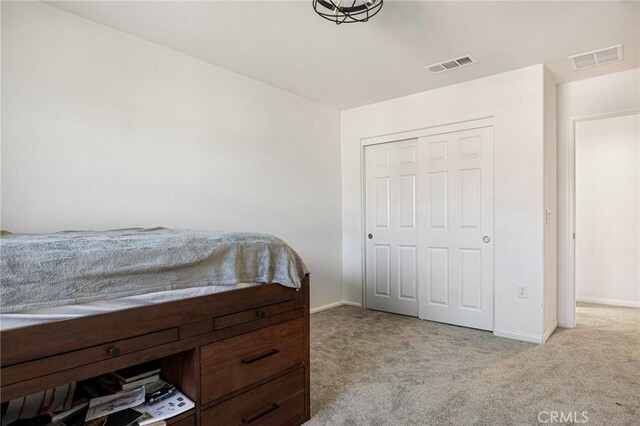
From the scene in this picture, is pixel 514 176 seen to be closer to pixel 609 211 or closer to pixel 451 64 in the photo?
pixel 451 64

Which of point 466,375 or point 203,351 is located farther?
point 466,375

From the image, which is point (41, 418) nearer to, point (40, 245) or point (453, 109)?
point (40, 245)

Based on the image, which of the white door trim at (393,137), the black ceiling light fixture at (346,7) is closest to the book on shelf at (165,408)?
the black ceiling light fixture at (346,7)

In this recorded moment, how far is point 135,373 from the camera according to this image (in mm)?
1675

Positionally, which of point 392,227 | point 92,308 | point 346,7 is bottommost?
point 92,308

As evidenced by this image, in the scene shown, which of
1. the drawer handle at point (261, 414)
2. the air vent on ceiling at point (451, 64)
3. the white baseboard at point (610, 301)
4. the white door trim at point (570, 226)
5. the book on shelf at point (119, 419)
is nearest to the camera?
the book on shelf at point (119, 419)

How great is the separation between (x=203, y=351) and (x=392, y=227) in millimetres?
3029

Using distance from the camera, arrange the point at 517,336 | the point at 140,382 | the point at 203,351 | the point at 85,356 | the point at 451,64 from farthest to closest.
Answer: the point at 517,336, the point at 451,64, the point at 140,382, the point at 203,351, the point at 85,356

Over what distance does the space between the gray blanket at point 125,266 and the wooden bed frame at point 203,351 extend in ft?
0.24

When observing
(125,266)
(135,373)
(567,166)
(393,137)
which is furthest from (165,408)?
(567,166)

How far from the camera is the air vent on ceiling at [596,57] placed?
2.90 m

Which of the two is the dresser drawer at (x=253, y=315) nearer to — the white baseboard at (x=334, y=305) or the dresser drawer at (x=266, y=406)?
the dresser drawer at (x=266, y=406)

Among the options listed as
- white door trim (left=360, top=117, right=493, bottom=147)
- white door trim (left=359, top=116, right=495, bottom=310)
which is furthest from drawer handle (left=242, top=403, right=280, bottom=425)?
white door trim (left=360, top=117, right=493, bottom=147)

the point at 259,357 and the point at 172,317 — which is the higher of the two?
the point at 172,317
